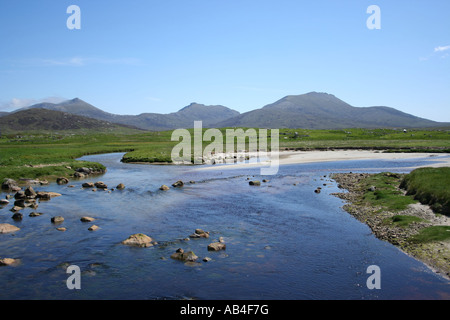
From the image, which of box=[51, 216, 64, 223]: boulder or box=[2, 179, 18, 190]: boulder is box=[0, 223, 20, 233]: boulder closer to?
box=[51, 216, 64, 223]: boulder

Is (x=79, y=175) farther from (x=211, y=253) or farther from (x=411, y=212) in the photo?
(x=411, y=212)

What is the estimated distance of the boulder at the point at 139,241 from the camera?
2538 cm

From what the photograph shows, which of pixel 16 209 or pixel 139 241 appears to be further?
pixel 16 209

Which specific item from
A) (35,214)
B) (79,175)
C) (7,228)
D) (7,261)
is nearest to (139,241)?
(7,261)

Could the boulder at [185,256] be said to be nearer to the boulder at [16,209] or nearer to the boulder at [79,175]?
the boulder at [16,209]

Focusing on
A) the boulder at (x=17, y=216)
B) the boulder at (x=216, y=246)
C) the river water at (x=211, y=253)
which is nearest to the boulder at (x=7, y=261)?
the river water at (x=211, y=253)

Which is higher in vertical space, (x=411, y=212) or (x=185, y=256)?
(x=411, y=212)

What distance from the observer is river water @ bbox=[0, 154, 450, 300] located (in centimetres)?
1836

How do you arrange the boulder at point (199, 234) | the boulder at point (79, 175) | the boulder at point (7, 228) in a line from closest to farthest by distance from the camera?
the boulder at point (199, 234) → the boulder at point (7, 228) → the boulder at point (79, 175)

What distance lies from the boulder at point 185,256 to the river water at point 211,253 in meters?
0.45

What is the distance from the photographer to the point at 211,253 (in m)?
23.9

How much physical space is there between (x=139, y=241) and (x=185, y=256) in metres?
4.92

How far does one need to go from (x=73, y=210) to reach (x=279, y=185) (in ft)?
98.0

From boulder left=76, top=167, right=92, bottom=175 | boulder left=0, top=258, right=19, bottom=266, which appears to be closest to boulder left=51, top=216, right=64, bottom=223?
boulder left=0, top=258, right=19, bottom=266
